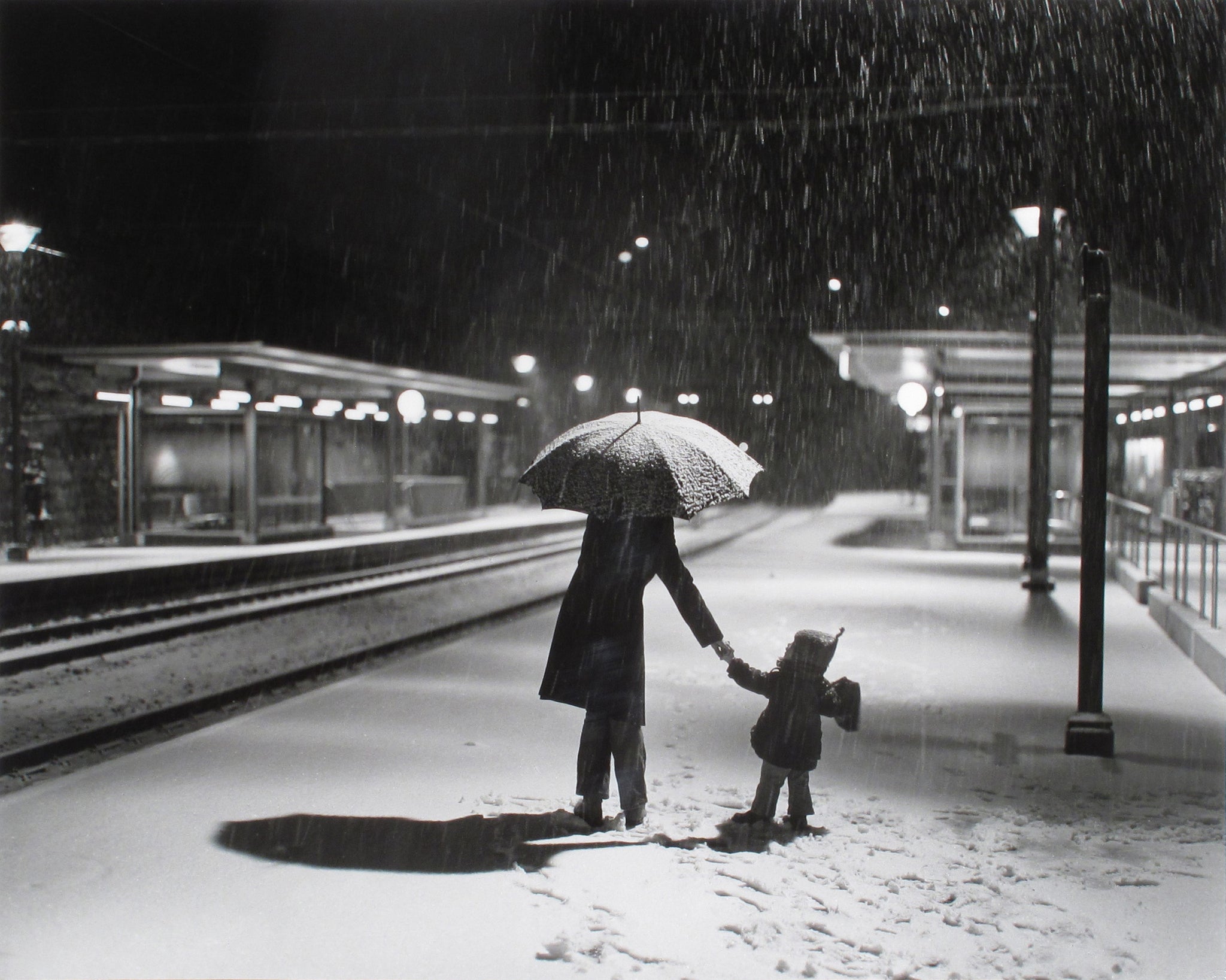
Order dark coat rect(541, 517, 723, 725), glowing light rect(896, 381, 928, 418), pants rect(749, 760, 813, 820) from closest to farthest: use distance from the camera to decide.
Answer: dark coat rect(541, 517, 723, 725) → pants rect(749, 760, 813, 820) → glowing light rect(896, 381, 928, 418)

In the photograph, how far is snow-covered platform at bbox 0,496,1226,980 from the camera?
3.72 metres

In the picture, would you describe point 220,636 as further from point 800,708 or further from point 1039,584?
point 1039,584

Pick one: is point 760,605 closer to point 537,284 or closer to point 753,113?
point 753,113

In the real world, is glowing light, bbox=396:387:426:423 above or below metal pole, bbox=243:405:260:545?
above

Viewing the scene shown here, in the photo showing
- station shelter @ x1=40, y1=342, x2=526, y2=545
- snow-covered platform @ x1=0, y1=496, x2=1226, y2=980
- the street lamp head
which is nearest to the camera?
snow-covered platform @ x1=0, y1=496, x2=1226, y2=980

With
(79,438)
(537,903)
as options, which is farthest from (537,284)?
(537,903)

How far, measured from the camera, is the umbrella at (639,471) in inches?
178

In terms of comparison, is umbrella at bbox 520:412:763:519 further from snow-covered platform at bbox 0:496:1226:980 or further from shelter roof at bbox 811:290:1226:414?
shelter roof at bbox 811:290:1226:414

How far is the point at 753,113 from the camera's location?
13.7m

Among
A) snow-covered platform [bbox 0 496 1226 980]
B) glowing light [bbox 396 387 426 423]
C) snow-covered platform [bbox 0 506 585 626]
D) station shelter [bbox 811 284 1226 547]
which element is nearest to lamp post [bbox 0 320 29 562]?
snow-covered platform [bbox 0 506 585 626]

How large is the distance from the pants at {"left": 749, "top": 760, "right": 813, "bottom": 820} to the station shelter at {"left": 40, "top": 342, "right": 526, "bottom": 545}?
1672cm

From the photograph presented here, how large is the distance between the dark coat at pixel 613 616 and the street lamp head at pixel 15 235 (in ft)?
52.5

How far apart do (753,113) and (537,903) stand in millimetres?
11412

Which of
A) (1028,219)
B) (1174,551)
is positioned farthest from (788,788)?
(1028,219)
